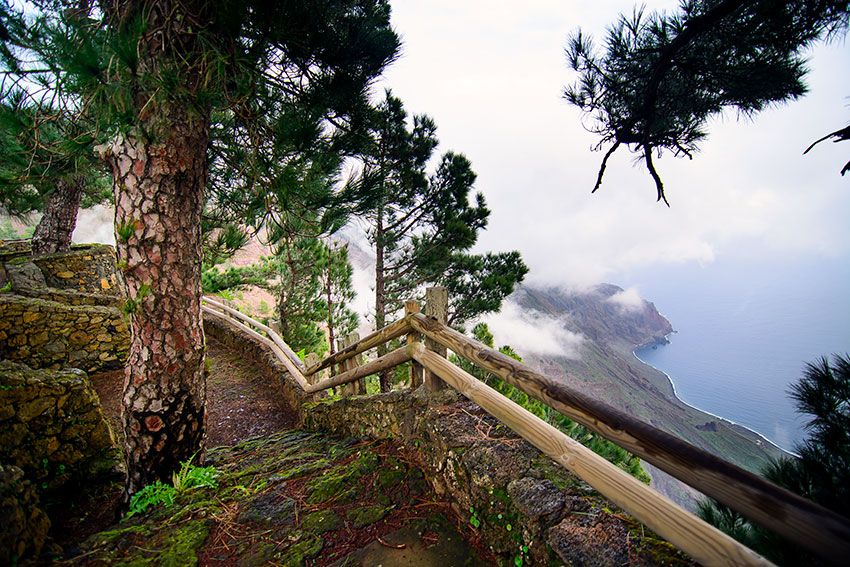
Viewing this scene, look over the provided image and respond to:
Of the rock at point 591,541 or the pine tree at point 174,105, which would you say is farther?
the pine tree at point 174,105

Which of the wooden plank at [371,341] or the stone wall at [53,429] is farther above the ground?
the wooden plank at [371,341]

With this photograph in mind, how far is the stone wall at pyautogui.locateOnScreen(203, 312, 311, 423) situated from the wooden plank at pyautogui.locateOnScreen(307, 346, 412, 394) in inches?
42.8

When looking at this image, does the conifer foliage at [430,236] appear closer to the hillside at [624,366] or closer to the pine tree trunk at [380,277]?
the pine tree trunk at [380,277]

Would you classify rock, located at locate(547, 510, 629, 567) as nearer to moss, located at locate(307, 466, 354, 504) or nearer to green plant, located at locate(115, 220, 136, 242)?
moss, located at locate(307, 466, 354, 504)

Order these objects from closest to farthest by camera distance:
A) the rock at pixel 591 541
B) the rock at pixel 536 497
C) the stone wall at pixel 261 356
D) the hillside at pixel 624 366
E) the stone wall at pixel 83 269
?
the rock at pixel 591 541 < the rock at pixel 536 497 < the stone wall at pixel 261 356 < the stone wall at pixel 83 269 < the hillside at pixel 624 366

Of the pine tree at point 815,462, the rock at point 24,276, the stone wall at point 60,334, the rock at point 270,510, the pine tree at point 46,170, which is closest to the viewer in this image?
the pine tree at point 815,462

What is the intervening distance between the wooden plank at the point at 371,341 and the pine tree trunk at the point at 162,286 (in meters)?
1.39

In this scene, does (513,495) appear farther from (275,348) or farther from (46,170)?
(275,348)

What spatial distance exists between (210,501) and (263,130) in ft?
9.15

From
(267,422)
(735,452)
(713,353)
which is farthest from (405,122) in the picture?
(713,353)

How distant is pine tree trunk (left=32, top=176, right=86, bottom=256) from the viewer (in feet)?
24.2

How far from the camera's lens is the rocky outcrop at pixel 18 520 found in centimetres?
154

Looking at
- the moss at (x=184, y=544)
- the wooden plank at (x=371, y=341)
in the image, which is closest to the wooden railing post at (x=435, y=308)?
the wooden plank at (x=371, y=341)

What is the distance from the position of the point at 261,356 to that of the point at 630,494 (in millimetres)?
7180
